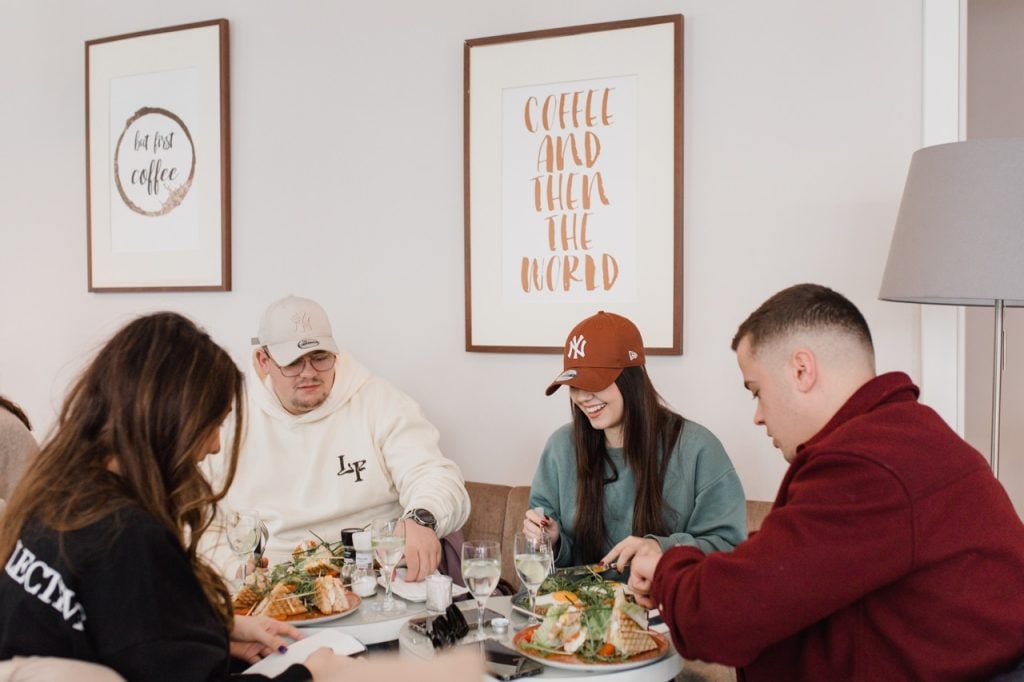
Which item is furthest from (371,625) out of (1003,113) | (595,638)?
(1003,113)

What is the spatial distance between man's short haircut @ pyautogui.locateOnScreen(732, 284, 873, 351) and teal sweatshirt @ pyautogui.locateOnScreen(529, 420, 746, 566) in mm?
737

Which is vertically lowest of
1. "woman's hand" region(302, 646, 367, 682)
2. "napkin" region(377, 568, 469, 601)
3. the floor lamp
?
"napkin" region(377, 568, 469, 601)

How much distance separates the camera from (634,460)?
2463 mm

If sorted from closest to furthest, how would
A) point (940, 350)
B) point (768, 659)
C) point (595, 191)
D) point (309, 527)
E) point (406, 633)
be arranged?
point (768, 659) < point (406, 633) < point (940, 350) < point (309, 527) < point (595, 191)

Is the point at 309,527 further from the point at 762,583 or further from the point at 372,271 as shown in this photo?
the point at 762,583

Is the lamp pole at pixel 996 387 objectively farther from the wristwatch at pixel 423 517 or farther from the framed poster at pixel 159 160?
the framed poster at pixel 159 160

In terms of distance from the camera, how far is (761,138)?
286 cm

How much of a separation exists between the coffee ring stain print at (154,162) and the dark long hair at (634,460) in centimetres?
205

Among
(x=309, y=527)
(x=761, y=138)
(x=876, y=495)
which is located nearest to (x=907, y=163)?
(x=761, y=138)

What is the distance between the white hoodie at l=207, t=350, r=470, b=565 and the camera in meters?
2.85

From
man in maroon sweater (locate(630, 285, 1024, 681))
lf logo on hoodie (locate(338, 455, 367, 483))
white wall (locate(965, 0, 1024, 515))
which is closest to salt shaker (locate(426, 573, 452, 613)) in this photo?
man in maroon sweater (locate(630, 285, 1024, 681))

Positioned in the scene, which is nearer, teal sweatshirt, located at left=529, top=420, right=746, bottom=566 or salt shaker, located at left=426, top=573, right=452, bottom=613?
salt shaker, located at left=426, top=573, right=452, bottom=613

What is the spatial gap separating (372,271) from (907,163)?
180cm

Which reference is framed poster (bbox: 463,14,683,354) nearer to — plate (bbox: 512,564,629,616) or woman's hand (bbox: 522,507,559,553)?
woman's hand (bbox: 522,507,559,553)
